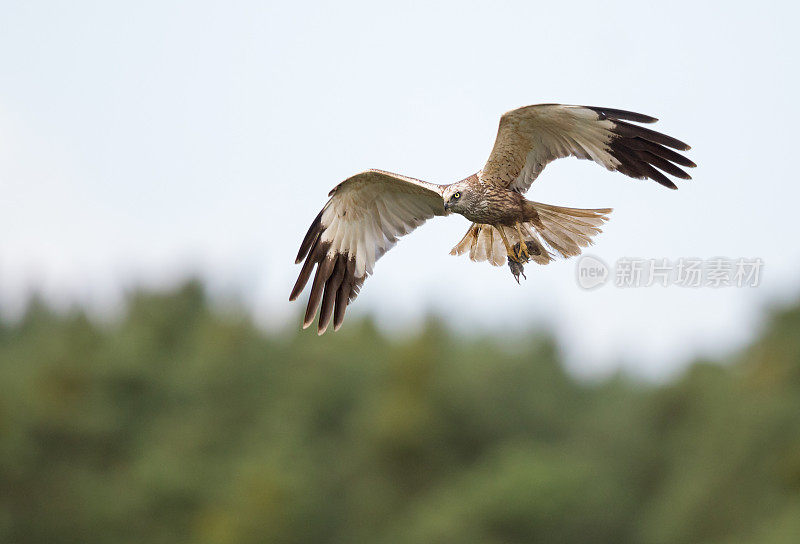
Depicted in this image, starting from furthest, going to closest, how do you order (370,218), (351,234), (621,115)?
(351,234)
(370,218)
(621,115)

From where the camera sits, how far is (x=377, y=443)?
127ft

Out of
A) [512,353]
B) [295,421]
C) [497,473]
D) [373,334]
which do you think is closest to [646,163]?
[497,473]

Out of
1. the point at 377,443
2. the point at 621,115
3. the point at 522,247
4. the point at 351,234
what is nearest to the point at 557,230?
the point at 522,247

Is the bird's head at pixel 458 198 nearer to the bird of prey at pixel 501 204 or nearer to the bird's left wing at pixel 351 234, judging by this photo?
the bird of prey at pixel 501 204

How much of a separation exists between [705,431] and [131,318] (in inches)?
967

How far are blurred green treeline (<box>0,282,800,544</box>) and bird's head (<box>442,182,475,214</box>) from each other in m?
24.2

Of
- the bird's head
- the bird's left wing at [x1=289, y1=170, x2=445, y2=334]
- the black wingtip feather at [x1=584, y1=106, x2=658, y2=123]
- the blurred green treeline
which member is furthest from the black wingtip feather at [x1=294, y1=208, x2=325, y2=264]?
the blurred green treeline

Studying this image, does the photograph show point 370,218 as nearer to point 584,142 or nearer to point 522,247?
point 522,247

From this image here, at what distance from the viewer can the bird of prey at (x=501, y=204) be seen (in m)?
8.58

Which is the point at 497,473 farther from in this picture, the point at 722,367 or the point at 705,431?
Result: the point at 722,367

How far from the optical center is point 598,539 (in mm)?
38469

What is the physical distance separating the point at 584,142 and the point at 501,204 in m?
0.81

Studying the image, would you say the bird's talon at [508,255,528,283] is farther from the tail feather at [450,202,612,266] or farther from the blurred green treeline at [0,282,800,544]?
the blurred green treeline at [0,282,800,544]

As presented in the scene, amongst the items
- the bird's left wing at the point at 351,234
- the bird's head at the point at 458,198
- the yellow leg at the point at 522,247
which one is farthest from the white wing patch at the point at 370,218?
the yellow leg at the point at 522,247
